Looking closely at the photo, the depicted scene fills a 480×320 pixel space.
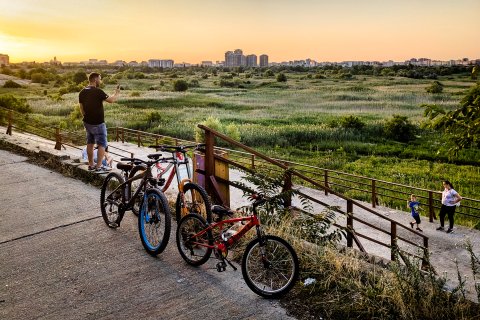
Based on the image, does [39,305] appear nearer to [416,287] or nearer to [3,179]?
[416,287]

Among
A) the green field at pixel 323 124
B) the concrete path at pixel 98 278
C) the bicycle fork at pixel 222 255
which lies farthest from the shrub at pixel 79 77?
the bicycle fork at pixel 222 255

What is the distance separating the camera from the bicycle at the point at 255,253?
4.24 m

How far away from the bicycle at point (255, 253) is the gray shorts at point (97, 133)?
4314 mm

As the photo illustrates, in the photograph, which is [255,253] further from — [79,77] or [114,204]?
[79,77]

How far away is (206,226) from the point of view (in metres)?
4.82

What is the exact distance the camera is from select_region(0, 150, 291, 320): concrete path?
4.15 m

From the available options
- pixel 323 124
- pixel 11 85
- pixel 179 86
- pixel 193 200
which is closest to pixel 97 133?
pixel 193 200

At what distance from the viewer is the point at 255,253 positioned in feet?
14.5

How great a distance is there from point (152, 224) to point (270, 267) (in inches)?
65.8

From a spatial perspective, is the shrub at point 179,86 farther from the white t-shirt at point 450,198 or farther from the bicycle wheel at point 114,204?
the bicycle wheel at point 114,204

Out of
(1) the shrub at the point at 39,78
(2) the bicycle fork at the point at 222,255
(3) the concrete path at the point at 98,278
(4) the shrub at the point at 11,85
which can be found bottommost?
(3) the concrete path at the point at 98,278

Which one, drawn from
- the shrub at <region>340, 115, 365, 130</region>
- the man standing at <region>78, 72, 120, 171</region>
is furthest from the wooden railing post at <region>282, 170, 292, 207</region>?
the shrub at <region>340, 115, 365, 130</region>

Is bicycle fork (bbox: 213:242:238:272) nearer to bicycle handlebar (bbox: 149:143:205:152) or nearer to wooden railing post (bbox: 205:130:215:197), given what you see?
bicycle handlebar (bbox: 149:143:205:152)

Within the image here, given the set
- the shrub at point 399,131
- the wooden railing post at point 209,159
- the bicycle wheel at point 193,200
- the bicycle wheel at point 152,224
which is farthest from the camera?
the shrub at point 399,131
